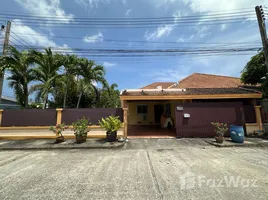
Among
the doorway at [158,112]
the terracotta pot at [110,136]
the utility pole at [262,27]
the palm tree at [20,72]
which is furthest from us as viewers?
the doorway at [158,112]

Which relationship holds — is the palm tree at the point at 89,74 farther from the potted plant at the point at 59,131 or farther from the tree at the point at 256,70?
the tree at the point at 256,70

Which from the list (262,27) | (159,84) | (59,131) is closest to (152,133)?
(59,131)

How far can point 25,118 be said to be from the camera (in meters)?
7.75

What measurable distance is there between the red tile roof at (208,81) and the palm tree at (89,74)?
8.54 meters

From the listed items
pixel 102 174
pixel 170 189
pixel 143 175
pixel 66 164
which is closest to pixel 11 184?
pixel 66 164

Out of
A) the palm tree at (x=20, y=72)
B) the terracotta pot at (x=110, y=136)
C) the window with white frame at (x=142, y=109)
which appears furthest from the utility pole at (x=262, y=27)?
the palm tree at (x=20, y=72)

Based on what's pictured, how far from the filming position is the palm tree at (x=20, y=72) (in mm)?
8453

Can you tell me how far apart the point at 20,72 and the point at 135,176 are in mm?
10370

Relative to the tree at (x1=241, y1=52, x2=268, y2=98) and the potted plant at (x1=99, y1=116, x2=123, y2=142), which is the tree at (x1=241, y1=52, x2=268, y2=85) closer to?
the tree at (x1=241, y1=52, x2=268, y2=98)

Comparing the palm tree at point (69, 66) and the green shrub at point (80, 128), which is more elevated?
the palm tree at point (69, 66)

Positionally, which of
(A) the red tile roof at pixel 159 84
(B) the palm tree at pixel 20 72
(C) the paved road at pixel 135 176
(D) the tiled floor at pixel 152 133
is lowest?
(C) the paved road at pixel 135 176

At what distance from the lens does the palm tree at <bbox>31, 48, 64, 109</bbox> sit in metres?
9.14

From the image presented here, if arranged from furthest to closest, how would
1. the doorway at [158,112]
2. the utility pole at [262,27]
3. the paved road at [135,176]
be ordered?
the doorway at [158,112], the utility pole at [262,27], the paved road at [135,176]

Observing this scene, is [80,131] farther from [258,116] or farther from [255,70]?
[255,70]
